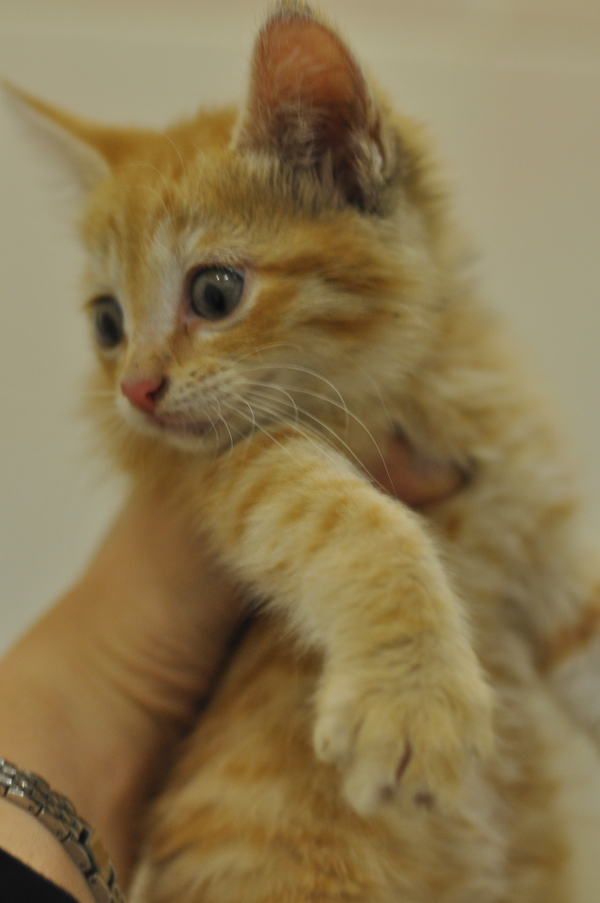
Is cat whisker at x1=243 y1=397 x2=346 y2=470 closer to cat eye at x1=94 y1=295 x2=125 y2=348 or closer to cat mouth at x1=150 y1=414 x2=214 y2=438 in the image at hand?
cat mouth at x1=150 y1=414 x2=214 y2=438

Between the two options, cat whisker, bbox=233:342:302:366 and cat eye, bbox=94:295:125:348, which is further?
cat eye, bbox=94:295:125:348

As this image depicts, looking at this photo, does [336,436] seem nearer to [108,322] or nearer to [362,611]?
[362,611]

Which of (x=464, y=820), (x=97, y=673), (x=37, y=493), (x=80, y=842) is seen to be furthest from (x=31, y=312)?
(x=464, y=820)

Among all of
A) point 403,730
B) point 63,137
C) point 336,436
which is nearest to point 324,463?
point 336,436

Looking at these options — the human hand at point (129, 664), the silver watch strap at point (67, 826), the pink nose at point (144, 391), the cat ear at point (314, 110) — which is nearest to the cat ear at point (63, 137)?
the cat ear at point (314, 110)

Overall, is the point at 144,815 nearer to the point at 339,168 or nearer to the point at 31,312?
the point at 339,168

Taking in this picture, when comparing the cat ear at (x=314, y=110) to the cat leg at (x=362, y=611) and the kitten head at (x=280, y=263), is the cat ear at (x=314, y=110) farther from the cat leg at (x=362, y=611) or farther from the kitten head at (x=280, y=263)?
the cat leg at (x=362, y=611)

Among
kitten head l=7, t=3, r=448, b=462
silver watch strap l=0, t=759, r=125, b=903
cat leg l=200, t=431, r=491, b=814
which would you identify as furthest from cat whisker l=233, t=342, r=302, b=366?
silver watch strap l=0, t=759, r=125, b=903
